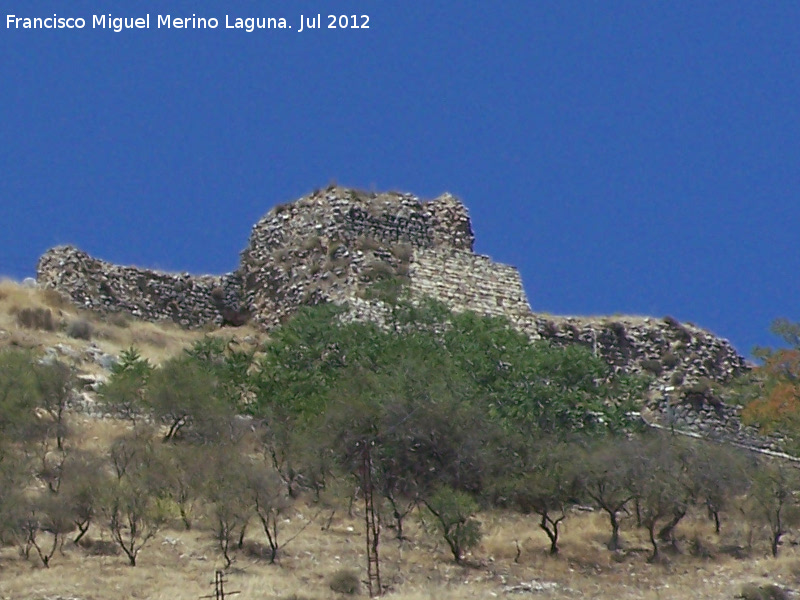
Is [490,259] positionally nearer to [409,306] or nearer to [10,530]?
[409,306]

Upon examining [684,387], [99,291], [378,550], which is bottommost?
[378,550]

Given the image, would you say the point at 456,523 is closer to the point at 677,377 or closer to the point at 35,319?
the point at 677,377

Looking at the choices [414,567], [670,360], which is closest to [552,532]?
[414,567]

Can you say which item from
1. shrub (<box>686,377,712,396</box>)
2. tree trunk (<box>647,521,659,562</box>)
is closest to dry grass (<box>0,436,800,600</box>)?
tree trunk (<box>647,521,659,562</box>)

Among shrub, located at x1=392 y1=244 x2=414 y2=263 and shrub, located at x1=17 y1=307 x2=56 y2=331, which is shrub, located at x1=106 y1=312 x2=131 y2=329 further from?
shrub, located at x1=392 y1=244 x2=414 y2=263

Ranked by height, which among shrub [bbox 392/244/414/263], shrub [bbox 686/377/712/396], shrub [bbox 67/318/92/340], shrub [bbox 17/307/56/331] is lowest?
shrub [bbox 686/377/712/396]

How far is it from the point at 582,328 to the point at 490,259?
2.60 m

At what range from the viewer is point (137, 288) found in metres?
35.0

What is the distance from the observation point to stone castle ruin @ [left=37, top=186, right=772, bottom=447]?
31.5 m

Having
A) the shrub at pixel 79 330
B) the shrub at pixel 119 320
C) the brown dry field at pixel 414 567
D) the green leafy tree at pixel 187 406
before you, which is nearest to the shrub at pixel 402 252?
the shrub at pixel 119 320

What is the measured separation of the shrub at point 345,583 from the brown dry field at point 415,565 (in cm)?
15

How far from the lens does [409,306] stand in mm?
30094

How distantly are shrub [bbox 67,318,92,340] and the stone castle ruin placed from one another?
2232mm

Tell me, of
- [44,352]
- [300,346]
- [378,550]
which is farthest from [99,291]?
[378,550]
